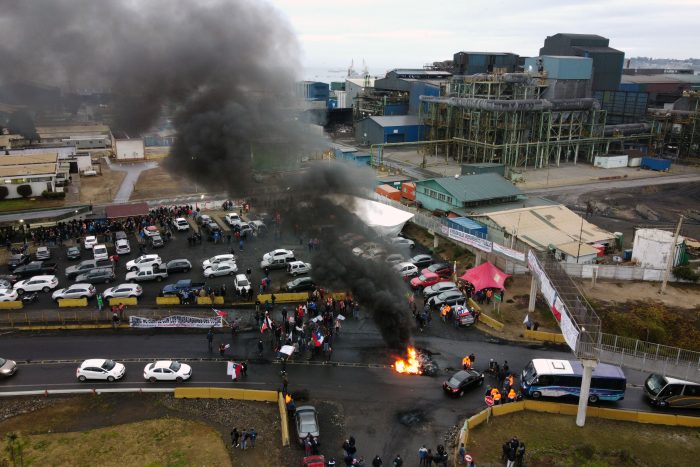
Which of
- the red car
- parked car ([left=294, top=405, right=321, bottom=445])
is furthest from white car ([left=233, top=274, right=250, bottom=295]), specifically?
parked car ([left=294, top=405, right=321, bottom=445])

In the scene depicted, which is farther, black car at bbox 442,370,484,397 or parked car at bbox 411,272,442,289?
parked car at bbox 411,272,442,289

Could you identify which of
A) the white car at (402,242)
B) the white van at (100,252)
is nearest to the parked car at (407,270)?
the white car at (402,242)

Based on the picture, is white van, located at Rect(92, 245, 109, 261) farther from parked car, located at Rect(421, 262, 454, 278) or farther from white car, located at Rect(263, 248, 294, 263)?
parked car, located at Rect(421, 262, 454, 278)

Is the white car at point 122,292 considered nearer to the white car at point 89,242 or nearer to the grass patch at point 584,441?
the white car at point 89,242

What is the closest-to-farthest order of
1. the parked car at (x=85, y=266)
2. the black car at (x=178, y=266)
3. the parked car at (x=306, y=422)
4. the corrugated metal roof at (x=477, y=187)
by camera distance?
the parked car at (x=306, y=422)
the parked car at (x=85, y=266)
the black car at (x=178, y=266)
the corrugated metal roof at (x=477, y=187)

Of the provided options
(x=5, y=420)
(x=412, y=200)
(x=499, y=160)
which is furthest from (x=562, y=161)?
(x=5, y=420)

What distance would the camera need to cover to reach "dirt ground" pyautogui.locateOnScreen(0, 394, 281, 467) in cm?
2253

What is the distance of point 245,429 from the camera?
22.6 metres

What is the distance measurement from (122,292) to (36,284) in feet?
22.0

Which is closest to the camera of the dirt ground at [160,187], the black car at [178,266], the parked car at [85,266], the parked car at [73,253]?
the parked car at [85,266]

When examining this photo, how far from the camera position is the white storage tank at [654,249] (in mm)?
38312

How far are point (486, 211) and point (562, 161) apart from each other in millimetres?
40956

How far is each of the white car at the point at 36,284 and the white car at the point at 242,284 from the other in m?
12.7

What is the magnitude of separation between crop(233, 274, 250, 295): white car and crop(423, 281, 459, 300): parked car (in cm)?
1195
